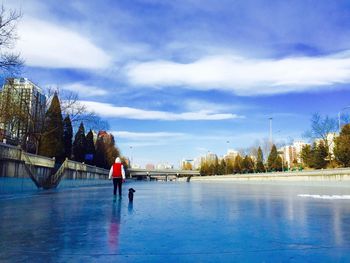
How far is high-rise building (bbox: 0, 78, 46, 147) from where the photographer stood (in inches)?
1268

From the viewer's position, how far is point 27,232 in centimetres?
634

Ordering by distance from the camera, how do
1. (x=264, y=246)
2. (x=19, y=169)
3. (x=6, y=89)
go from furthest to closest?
(x=6, y=89) → (x=19, y=169) → (x=264, y=246)

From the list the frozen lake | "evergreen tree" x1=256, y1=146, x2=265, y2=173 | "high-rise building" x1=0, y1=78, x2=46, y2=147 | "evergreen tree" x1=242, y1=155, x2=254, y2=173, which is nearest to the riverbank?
"evergreen tree" x1=256, y1=146, x2=265, y2=173

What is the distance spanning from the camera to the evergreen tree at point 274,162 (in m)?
87.2

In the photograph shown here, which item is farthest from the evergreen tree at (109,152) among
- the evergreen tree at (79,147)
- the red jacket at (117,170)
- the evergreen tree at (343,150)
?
the red jacket at (117,170)

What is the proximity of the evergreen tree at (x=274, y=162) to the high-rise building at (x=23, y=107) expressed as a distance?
58158 millimetres

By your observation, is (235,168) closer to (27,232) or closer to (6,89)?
(6,89)

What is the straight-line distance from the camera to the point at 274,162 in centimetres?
8788

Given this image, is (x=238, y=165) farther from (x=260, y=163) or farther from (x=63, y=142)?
(x=63, y=142)

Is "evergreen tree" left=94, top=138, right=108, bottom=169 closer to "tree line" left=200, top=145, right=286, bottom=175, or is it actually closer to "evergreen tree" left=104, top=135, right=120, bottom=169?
"evergreen tree" left=104, top=135, right=120, bottom=169

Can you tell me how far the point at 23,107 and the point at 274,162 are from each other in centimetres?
6410

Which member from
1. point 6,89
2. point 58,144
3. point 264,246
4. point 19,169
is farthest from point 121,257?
point 58,144

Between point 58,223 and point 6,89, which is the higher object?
point 6,89

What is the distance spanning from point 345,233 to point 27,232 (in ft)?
17.8
